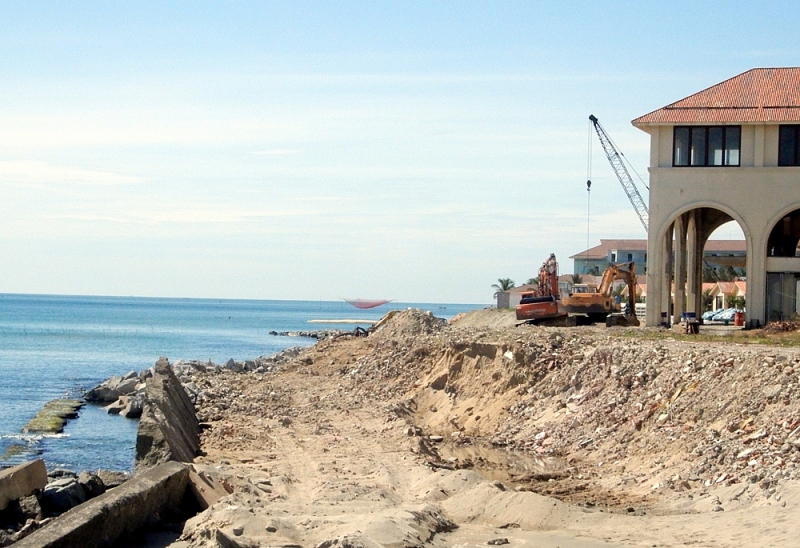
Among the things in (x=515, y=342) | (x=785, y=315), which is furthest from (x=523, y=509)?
(x=785, y=315)

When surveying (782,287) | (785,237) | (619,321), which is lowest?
(619,321)

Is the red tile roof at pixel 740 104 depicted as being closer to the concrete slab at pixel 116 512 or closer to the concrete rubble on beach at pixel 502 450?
the concrete rubble on beach at pixel 502 450

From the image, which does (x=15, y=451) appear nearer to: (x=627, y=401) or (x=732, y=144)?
(x=627, y=401)

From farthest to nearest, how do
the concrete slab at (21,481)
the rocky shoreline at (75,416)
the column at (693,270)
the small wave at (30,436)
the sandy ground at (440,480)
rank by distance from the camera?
the column at (693,270)
the small wave at (30,436)
the concrete slab at (21,481)
the rocky shoreline at (75,416)
the sandy ground at (440,480)

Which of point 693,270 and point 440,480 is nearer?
point 440,480

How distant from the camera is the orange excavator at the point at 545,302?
40.8m

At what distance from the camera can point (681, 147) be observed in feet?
124

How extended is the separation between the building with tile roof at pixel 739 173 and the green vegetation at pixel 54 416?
21453 mm

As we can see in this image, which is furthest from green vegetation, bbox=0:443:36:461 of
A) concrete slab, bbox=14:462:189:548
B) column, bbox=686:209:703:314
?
column, bbox=686:209:703:314

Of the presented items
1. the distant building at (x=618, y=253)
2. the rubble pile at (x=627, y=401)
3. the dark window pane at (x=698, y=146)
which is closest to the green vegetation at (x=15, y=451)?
the rubble pile at (x=627, y=401)

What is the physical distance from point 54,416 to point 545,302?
1912cm

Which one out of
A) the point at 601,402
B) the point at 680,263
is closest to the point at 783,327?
the point at 680,263

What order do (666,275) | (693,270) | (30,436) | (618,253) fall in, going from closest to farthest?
(30,436)
(666,275)
(693,270)
(618,253)

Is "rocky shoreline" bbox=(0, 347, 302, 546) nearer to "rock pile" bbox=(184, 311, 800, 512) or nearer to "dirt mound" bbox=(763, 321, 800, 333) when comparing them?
"rock pile" bbox=(184, 311, 800, 512)
